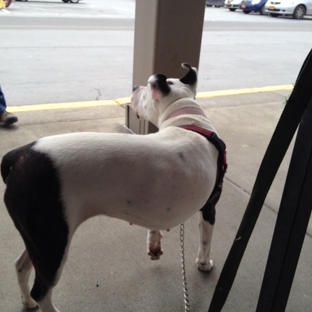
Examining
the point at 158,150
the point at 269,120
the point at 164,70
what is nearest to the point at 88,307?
the point at 158,150

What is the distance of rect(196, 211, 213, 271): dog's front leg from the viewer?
249 centimetres

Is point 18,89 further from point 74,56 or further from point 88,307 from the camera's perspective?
point 88,307

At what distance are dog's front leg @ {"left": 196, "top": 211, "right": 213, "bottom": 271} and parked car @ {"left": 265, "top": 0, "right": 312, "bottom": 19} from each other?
20.6m

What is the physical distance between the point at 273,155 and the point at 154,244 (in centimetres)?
128

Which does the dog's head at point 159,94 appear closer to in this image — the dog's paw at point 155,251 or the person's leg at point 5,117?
the dog's paw at point 155,251

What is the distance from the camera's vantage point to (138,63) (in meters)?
4.30

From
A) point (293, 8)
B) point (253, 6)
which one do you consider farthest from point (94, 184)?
point (253, 6)

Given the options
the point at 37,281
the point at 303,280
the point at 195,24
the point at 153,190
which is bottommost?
the point at 303,280

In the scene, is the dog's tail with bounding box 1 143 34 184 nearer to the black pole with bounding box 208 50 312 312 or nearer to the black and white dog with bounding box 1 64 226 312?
the black and white dog with bounding box 1 64 226 312

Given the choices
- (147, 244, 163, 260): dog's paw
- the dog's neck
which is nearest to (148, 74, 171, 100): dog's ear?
the dog's neck

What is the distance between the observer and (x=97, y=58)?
28.0 feet

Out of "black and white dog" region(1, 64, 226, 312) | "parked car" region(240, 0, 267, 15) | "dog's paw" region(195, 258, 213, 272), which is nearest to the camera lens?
"black and white dog" region(1, 64, 226, 312)

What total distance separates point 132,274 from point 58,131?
2.48 m

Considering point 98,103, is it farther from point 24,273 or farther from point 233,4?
point 233,4
